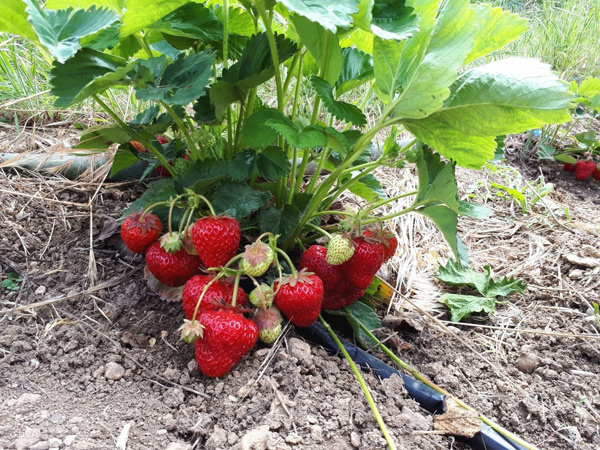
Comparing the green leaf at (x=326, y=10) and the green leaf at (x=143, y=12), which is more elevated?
the green leaf at (x=326, y=10)

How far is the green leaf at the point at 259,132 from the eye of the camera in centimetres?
110

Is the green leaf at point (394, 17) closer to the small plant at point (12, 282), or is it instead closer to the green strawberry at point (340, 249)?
the green strawberry at point (340, 249)

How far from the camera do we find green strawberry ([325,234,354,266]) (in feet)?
3.69

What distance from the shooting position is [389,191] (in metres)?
2.16

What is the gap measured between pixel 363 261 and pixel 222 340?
0.37 metres

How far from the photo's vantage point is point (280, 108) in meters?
1.24

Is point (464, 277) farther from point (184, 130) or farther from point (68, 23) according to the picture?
point (68, 23)

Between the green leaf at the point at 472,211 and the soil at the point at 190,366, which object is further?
the green leaf at the point at 472,211

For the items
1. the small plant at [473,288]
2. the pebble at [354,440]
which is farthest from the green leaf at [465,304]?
the pebble at [354,440]

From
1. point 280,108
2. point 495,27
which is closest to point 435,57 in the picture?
point 495,27

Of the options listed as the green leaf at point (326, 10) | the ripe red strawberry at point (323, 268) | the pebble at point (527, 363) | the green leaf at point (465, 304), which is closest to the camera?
the green leaf at point (326, 10)

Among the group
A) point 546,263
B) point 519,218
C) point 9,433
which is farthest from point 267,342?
point 519,218

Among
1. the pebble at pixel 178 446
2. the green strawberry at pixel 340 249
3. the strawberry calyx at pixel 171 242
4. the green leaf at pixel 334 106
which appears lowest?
the pebble at pixel 178 446

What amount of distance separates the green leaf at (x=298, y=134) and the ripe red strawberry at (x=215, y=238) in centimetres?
21
